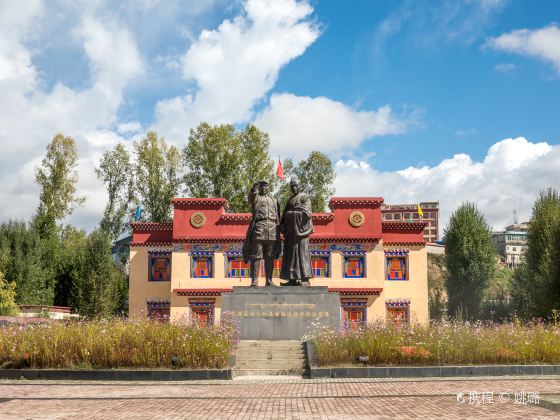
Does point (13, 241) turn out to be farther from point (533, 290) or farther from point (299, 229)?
point (533, 290)

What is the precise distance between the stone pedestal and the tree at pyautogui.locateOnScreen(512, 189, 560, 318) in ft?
58.8

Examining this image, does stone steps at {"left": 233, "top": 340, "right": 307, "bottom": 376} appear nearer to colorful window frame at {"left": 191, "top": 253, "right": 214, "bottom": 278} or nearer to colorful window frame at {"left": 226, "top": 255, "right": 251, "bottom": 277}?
colorful window frame at {"left": 226, "top": 255, "right": 251, "bottom": 277}

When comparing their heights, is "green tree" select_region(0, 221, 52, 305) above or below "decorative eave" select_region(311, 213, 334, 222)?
below

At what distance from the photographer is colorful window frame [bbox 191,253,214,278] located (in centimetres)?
3559

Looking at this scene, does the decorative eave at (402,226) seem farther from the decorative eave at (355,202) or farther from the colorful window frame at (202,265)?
the colorful window frame at (202,265)

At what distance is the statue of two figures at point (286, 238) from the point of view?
19672 millimetres

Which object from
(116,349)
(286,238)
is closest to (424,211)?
(286,238)

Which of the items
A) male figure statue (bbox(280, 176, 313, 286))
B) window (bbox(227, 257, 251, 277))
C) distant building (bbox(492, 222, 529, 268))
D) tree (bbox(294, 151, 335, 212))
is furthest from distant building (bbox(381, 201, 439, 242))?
male figure statue (bbox(280, 176, 313, 286))

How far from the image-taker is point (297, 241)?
19.8m

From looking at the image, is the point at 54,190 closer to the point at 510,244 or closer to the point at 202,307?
the point at 202,307

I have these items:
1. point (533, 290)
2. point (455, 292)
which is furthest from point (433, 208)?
point (533, 290)

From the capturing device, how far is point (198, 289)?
3506cm

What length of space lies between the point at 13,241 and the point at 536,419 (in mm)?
39519

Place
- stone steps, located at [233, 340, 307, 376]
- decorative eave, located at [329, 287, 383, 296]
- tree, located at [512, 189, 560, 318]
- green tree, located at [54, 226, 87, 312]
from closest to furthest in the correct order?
stone steps, located at [233, 340, 307, 376], tree, located at [512, 189, 560, 318], decorative eave, located at [329, 287, 383, 296], green tree, located at [54, 226, 87, 312]
